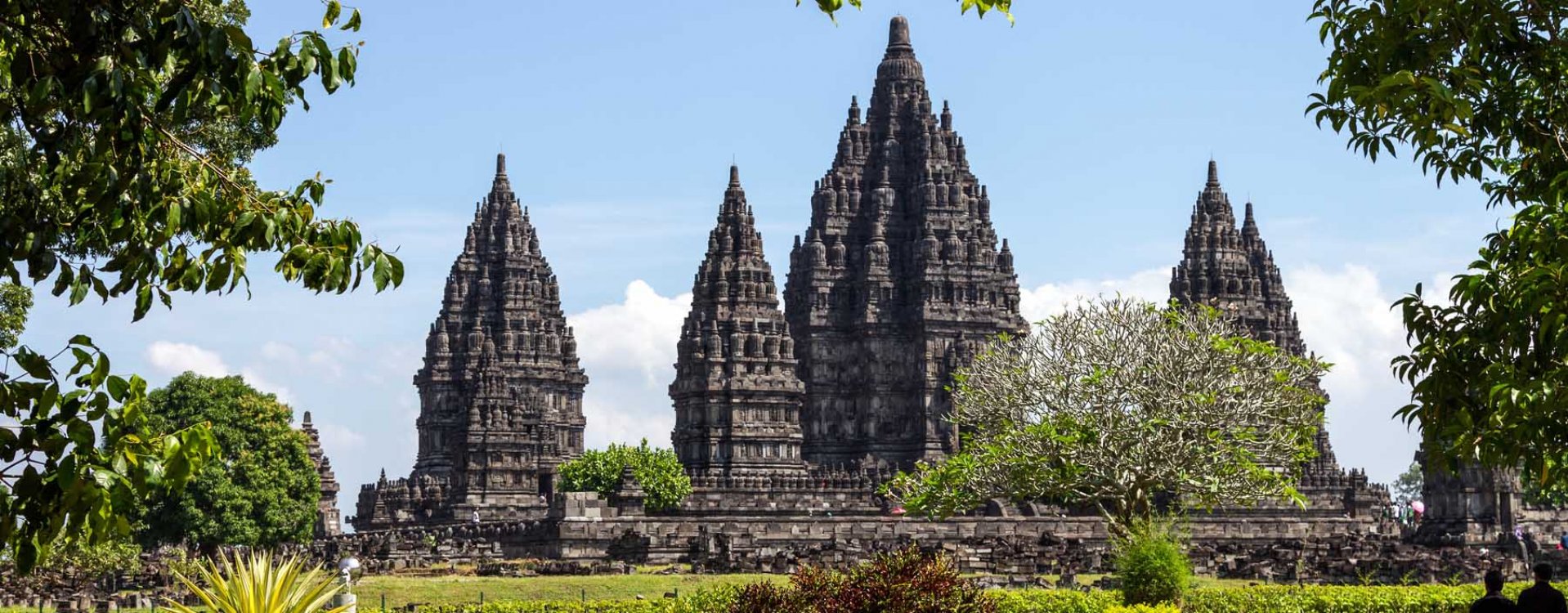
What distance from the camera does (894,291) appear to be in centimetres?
9900

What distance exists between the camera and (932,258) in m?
97.2

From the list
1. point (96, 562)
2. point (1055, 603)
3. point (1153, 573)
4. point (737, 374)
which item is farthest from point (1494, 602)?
point (737, 374)

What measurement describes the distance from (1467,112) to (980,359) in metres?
31.3

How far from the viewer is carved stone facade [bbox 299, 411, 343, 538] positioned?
92125 mm

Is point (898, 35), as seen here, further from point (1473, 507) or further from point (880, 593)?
point (880, 593)

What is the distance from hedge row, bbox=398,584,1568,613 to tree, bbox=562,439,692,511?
45.0 metres

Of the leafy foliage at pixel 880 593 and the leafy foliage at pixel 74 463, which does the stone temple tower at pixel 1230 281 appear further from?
the leafy foliage at pixel 74 463

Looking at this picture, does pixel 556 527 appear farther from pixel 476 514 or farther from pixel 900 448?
pixel 900 448

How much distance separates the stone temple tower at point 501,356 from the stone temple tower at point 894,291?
13.9 m

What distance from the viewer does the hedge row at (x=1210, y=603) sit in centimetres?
3122

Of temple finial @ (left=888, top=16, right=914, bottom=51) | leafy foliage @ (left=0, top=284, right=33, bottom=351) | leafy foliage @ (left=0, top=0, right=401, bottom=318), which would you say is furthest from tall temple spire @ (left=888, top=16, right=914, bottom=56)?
leafy foliage @ (left=0, top=0, right=401, bottom=318)

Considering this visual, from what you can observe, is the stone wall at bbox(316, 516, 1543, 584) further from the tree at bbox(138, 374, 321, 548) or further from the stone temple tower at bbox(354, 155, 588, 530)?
the stone temple tower at bbox(354, 155, 588, 530)

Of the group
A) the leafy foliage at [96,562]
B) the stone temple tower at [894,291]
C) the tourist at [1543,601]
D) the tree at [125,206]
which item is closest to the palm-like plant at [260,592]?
the tree at [125,206]

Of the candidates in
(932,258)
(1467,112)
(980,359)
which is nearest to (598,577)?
(980,359)
